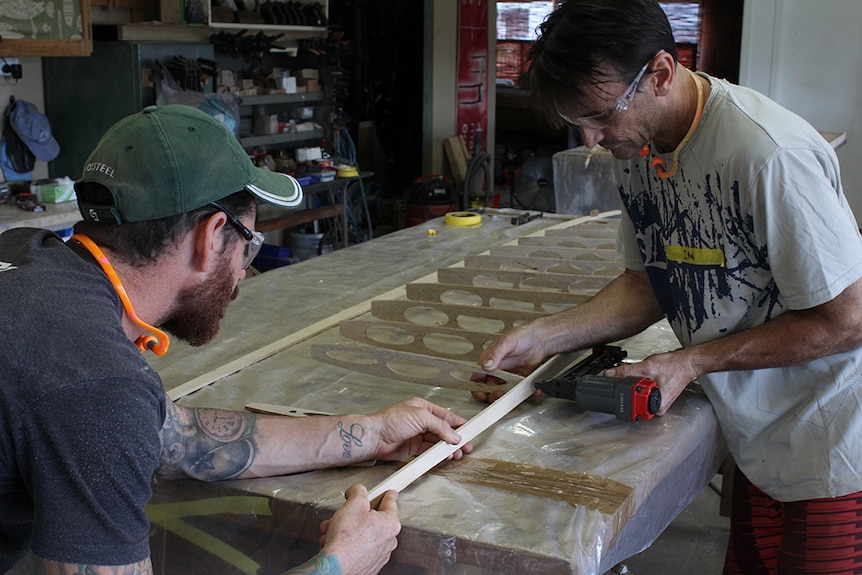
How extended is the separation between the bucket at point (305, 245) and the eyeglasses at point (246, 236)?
5778mm

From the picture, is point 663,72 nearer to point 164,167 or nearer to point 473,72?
point 164,167

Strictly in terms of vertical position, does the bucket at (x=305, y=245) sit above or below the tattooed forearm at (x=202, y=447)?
below

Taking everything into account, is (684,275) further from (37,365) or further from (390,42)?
(390,42)

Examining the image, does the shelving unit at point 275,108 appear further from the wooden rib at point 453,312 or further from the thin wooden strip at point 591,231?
the wooden rib at point 453,312

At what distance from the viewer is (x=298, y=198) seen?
188 cm

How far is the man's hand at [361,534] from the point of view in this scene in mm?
1600

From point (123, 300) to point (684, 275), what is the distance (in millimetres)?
1320

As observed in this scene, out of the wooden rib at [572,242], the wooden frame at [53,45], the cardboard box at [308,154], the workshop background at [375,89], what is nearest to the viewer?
the wooden rib at [572,242]

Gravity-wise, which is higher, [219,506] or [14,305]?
[14,305]

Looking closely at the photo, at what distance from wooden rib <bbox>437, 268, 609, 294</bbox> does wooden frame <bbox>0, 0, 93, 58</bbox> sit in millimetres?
3023

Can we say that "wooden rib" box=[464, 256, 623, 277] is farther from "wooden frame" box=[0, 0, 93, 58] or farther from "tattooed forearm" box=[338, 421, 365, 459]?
"wooden frame" box=[0, 0, 93, 58]

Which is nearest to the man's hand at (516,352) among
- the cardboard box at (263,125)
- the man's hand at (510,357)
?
the man's hand at (510,357)

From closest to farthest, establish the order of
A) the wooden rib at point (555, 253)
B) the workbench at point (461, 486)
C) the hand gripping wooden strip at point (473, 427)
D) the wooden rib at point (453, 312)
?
the workbench at point (461, 486)
the hand gripping wooden strip at point (473, 427)
the wooden rib at point (453, 312)
the wooden rib at point (555, 253)

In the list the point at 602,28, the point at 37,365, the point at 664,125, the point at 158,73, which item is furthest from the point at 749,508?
the point at 158,73
